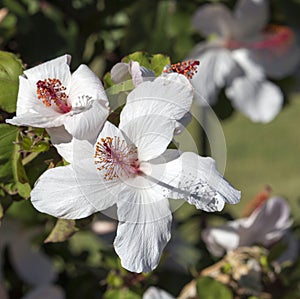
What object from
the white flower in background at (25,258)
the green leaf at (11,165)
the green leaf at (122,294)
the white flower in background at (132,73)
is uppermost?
the white flower in background at (132,73)

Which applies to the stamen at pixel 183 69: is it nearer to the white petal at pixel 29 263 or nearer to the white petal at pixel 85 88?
the white petal at pixel 85 88

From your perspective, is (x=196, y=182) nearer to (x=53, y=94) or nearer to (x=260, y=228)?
(x=53, y=94)

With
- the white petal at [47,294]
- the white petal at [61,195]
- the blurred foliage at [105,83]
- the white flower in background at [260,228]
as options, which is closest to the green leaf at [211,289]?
the blurred foliage at [105,83]

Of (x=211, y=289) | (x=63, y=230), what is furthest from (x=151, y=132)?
(x=211, y=289)

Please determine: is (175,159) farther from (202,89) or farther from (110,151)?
(202,89)

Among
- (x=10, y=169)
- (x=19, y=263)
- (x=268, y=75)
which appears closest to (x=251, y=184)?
(x=268, y=75)

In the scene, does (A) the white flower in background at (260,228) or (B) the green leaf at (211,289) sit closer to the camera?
(B) the green leaf at (211,289)

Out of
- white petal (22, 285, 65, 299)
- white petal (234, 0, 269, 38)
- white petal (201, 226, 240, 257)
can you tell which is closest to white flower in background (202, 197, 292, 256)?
white petal (201, 226, 240, 257)
